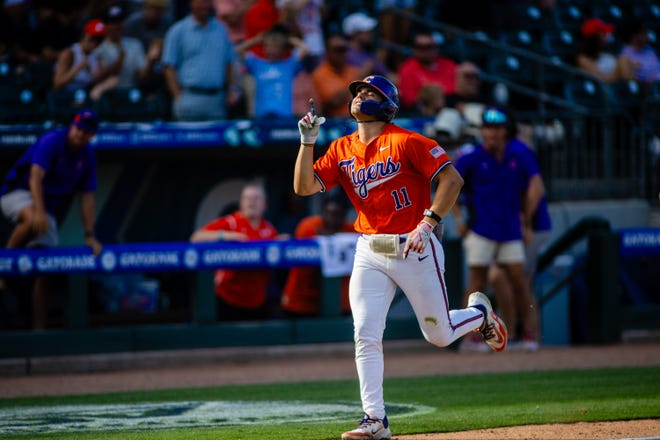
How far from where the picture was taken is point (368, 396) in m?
5.93

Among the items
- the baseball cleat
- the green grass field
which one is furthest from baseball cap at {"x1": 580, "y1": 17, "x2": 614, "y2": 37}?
the baseball cleat

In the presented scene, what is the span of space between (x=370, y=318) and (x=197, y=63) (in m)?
6.09

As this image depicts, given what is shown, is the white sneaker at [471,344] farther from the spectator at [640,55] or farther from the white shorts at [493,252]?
the spectator at [640,55]

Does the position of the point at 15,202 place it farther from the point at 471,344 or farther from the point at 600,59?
the point at 600,59

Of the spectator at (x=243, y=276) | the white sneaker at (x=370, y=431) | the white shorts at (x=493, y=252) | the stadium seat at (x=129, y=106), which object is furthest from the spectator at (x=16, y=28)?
the white sneaker at (x=370, y=431)

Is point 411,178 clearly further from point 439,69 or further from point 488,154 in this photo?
point 439,69

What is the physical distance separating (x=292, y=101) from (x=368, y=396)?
21.5 feet

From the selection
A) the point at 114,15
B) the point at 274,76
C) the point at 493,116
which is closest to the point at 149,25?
the point at 114,15

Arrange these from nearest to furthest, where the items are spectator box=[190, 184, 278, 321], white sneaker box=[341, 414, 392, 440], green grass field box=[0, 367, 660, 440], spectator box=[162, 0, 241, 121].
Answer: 1. white sneaker box=[341, 414, 392, 440]
2. green grass field box=[0, 367, 660, 440]
3. spectator box=[190, 184, 278, 321]
4. spectator box=[162, 0, 241, 121]

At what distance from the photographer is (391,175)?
240 inches

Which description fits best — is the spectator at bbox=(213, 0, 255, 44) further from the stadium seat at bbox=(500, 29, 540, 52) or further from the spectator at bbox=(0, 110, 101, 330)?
the stadium seat at bbox=(500, 29, 540, 52)

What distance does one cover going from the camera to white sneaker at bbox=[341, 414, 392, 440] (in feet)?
19.1

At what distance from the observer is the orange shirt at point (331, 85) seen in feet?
39.7

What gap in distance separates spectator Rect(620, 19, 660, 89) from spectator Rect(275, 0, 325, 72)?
4159 millimetres
